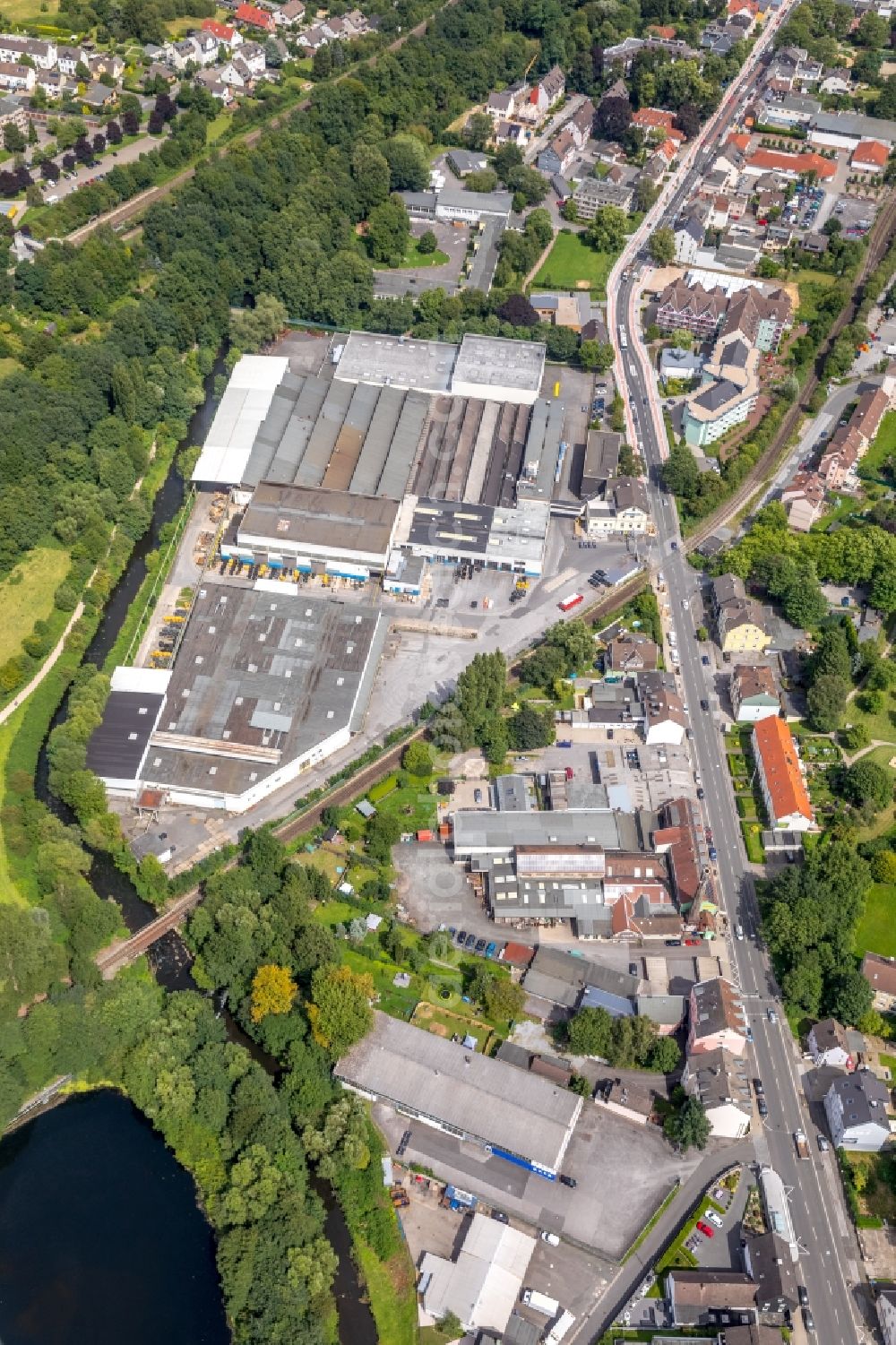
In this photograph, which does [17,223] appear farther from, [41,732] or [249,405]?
[41,732]

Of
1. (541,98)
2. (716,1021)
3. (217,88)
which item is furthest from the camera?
(217,88)

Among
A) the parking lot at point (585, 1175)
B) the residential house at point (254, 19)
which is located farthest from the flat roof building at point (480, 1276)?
the residential house at point (254, 19)

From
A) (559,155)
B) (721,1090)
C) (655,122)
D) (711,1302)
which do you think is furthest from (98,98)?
(711,1302)

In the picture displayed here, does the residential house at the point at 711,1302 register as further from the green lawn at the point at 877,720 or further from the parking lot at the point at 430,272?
the parking lot at the point at 430,272

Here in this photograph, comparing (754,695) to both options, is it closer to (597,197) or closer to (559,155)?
(597,197)

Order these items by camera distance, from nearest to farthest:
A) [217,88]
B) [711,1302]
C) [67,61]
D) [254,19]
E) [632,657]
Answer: [711,1302], [632,657], [217,88], [67,61], [254,19]

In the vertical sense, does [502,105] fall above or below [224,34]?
above

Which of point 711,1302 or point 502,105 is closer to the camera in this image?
point 711,1302
